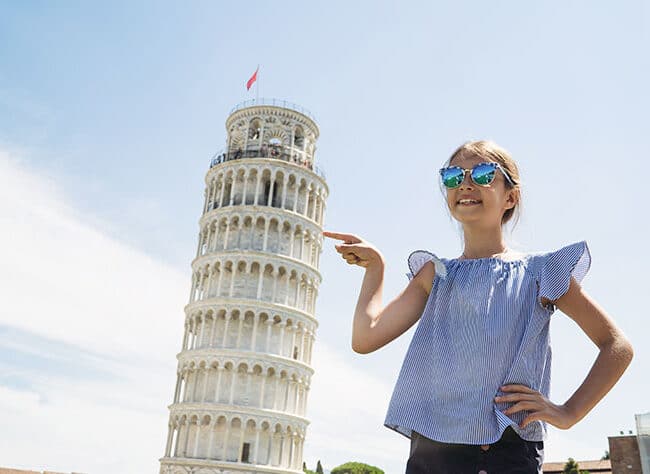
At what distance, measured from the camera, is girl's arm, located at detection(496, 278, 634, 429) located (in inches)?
94.2

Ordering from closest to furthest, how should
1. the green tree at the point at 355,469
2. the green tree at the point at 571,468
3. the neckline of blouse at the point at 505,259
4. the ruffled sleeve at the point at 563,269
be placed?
1. the ruffled sleeve at the point at 563,269
2. the neckline of blouse at the point at 505,259
3. the green tree at the point at 571,468
4. the green tree at the point at 355,469

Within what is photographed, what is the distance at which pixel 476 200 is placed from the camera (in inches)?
114

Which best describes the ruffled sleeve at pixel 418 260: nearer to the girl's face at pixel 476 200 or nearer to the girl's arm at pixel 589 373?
the girl's face at pixel 476 200

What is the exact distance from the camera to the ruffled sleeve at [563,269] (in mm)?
2549

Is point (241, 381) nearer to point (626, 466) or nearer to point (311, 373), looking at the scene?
point (311, 373)

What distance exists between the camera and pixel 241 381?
44250mm

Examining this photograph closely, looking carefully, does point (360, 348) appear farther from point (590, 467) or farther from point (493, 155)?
point (590, 467)

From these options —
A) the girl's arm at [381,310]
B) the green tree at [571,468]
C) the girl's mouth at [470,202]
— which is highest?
the green tree at [571,468]

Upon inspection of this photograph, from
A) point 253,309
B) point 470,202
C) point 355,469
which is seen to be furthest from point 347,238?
point 355,469

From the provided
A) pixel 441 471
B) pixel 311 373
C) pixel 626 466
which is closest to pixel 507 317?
pixel 441 471

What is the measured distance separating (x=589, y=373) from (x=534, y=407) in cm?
29

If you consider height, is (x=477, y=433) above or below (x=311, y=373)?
below

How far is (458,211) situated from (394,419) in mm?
938

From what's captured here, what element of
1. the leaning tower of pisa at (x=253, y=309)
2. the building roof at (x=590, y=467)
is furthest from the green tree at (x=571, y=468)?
the leaning tower of pisa at (x=253, y=309)
